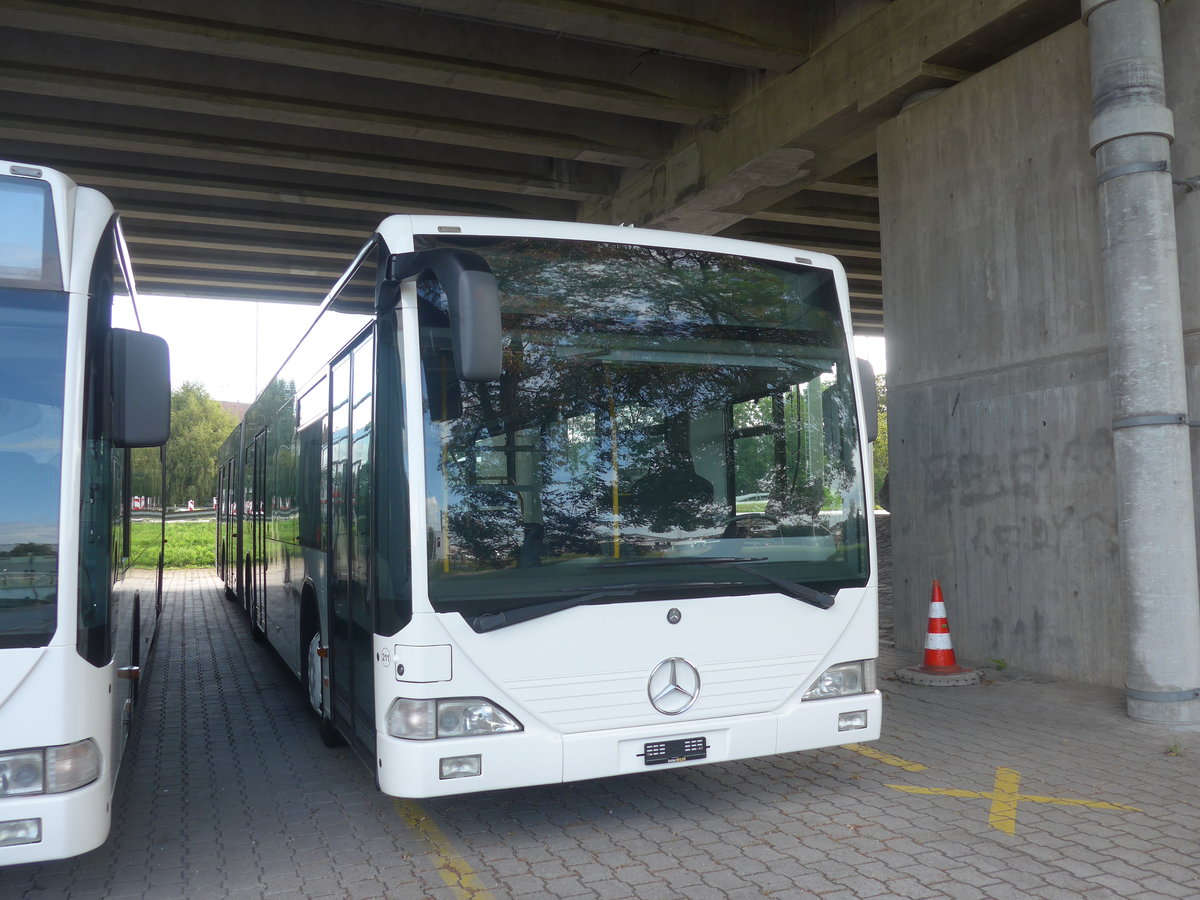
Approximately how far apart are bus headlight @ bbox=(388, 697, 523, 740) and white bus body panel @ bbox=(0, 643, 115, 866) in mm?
1135

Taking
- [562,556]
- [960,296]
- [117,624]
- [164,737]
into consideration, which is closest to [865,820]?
[562,556]

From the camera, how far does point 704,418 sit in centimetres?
487

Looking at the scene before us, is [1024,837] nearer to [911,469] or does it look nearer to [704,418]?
[704,418]

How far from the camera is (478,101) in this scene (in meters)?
12.8

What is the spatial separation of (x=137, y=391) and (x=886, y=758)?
4516mm

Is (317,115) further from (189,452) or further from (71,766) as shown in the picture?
(189,452)

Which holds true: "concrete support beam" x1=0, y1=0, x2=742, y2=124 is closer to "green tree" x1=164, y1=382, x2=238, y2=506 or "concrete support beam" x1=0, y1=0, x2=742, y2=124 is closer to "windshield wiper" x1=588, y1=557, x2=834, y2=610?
"windshield wiper" x1=588, y1=557, x2=834, y2=610

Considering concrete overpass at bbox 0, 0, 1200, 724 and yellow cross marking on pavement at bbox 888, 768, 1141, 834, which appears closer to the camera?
yellow cross marking on pavement at bbox 888, 768, 1141, 834

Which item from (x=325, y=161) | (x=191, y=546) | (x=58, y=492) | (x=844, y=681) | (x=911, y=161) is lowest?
(x=844, y=681)

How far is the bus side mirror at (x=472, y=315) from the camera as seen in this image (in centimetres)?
402

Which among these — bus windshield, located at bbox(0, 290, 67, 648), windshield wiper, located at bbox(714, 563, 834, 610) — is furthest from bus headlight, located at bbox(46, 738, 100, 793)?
windshield wiper, located at bbox(714, 563, 834, 610)

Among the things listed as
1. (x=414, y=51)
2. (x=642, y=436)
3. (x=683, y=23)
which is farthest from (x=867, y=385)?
(x=414, y=51)

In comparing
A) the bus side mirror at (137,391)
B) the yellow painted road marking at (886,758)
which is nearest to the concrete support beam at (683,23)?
the bus side mirror at (137,391)

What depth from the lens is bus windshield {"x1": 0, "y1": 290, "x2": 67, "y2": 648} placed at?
11.9ft
